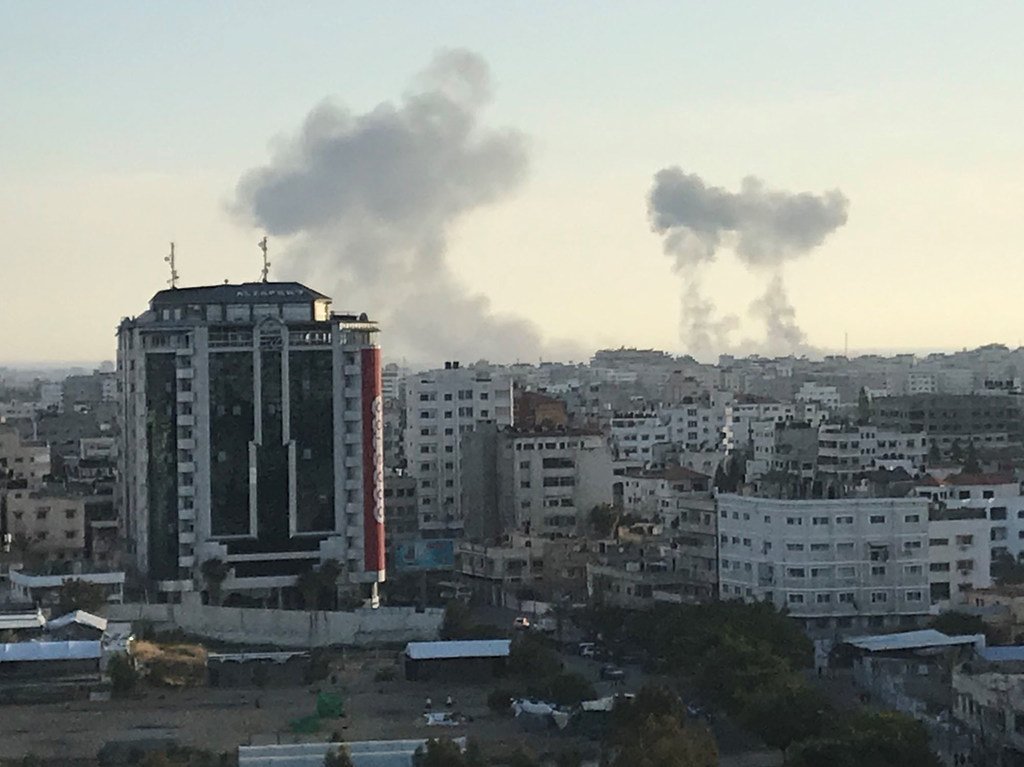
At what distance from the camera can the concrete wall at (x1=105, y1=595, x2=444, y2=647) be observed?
118 ft

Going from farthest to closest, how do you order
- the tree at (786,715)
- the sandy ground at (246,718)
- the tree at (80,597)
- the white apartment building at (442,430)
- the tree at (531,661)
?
the white apartment building at (442,430) < the tree at (80,597) < the tree at (531,661) < the sandy ground at (246,718) < the tree at (786,715)

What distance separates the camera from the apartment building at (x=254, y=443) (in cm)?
3819

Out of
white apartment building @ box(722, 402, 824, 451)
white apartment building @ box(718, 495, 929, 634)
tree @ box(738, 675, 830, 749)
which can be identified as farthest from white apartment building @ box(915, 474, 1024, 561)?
white apartment building @ box(722, 402, 824, 451)

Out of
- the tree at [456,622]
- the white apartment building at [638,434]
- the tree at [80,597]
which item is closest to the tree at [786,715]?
the tree at [456,622]

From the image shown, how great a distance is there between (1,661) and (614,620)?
946cm

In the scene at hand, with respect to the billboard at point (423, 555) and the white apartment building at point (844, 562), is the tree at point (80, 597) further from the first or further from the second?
the white apartment building at point (844, 562)

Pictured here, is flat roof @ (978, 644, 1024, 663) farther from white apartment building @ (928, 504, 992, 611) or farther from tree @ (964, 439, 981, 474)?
tree @ (964, 439, 981, 474)

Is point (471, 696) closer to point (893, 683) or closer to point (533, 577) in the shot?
point (893, 683)

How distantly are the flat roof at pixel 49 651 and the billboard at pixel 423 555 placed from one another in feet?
31.9

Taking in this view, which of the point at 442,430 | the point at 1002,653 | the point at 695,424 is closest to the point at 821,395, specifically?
the point at 695,424

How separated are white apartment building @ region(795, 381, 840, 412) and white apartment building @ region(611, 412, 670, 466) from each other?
21421 millimetres

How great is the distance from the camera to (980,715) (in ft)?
84.1

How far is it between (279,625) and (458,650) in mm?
4372

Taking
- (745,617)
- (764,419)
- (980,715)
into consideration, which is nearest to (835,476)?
(745,617)
